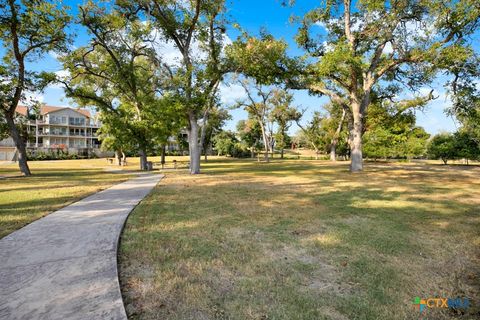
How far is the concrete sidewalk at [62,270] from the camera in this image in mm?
2416

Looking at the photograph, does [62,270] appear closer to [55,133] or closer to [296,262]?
[296,262]

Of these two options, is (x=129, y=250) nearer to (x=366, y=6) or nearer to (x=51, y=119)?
(x=366, y=6)

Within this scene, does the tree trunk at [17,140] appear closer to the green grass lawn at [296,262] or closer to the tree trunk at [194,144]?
the tree trunk at [194,144]

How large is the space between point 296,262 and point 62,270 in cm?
298

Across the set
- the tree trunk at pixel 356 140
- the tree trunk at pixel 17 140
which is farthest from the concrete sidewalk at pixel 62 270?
the tree trunk at pixel 356 140

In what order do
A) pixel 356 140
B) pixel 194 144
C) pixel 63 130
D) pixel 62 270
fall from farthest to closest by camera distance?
pixel 63 130
pixel 356 140
pixel 194 144
pixel 62 270

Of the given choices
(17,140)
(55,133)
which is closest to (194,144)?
(17,140)

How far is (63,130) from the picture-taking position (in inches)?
2491

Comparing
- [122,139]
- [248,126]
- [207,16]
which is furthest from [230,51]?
[248,126]

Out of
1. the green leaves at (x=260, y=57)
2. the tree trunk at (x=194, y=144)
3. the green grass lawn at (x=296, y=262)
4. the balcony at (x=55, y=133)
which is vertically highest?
the green leaves at (x=260, y=57)

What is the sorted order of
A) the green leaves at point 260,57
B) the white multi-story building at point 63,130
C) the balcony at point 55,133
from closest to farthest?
the green leaves at point 260,57 → the white multi-story building at point 63,130 → the balcony at point 55,133

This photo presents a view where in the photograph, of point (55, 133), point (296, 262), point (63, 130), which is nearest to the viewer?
point (296, 262)

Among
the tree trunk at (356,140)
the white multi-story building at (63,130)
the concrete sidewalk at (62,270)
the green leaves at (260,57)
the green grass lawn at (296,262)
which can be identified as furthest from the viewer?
the white multi-story building at (63,130)

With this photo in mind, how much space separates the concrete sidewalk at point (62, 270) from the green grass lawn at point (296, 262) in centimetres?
22
